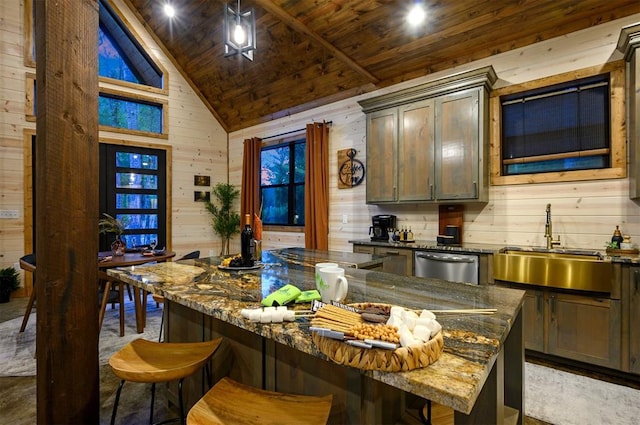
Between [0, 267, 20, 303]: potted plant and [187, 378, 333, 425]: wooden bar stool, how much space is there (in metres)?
5.10

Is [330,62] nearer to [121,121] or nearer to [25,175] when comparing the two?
[121,121]

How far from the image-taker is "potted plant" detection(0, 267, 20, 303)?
448 centimetres

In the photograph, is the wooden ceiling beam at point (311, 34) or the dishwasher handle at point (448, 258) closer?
the dishwasher handle at point (448, 258)

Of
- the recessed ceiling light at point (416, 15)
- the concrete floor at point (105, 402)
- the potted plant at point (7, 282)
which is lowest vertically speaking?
the concrete floor at point (105, 402)

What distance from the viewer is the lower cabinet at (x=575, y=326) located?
7.99 ft

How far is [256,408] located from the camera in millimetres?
1129

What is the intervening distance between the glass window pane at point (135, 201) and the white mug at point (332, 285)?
5.41 metres

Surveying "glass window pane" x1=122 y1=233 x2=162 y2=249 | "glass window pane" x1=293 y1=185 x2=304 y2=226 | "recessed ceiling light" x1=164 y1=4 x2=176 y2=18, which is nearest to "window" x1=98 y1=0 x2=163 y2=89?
"recessed ceiling light" x1=164 y1=4 x2=176 y2=18

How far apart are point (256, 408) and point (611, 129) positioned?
11.7 feet

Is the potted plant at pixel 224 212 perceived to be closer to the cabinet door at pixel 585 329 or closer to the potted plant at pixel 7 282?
the potted plant at pixel 7 282

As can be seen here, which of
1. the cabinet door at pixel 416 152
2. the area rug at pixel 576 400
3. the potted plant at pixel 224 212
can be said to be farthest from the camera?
the potted plant at pixel 224 212

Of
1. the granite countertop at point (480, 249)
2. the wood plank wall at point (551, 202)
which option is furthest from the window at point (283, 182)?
the granite countertop at point (480, 249)

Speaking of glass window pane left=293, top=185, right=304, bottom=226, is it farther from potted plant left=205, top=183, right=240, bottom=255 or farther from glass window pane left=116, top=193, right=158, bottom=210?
glass window pane left=116, top=193, right=158, bottom=210

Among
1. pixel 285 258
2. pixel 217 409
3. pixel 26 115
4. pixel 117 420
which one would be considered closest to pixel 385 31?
pixel 285 258
